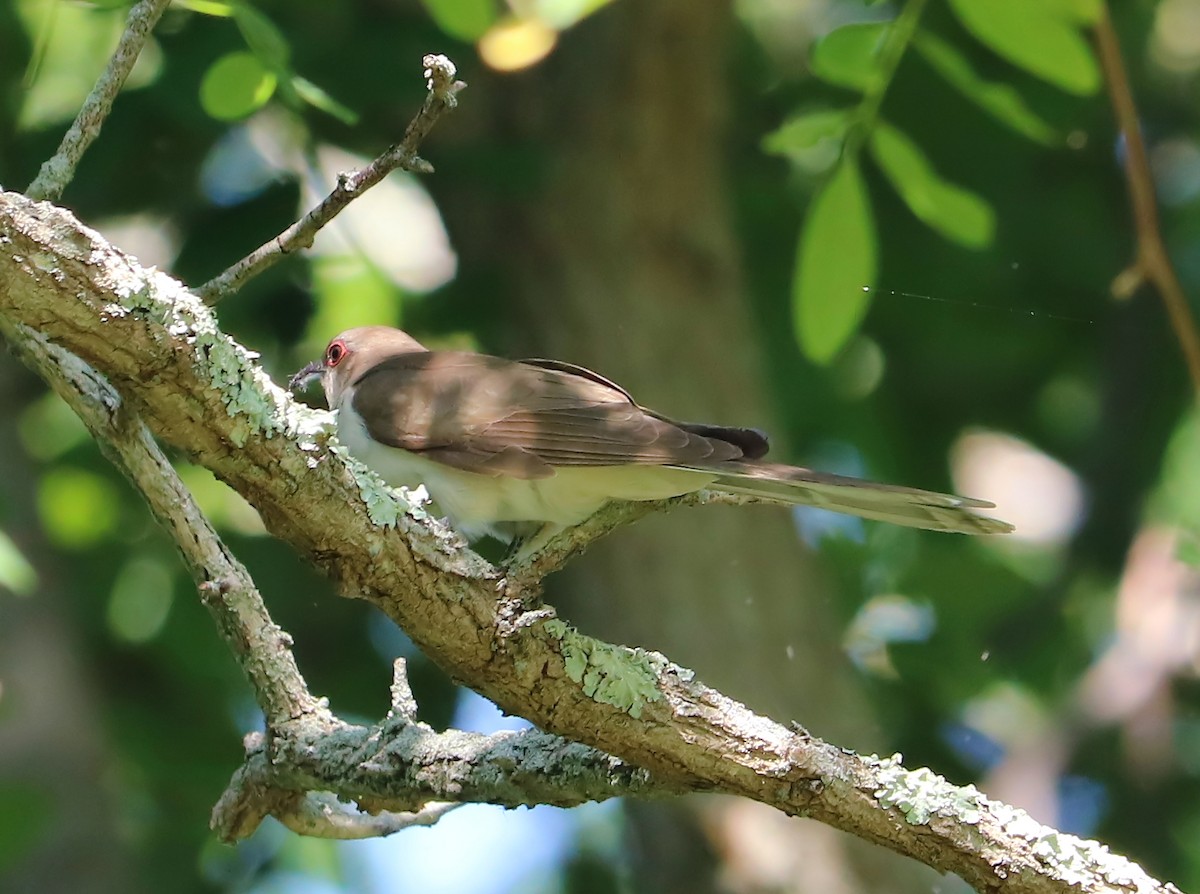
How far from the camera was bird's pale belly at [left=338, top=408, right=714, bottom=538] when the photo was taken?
139 inches

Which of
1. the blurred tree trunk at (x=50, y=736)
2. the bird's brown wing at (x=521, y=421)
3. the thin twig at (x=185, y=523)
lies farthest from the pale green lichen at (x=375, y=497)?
the blurred tree trunk at (x=50, y=736)

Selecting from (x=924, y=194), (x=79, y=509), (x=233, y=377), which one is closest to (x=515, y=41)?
Result: (x=924, y=194)

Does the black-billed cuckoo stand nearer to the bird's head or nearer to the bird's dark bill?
the bird's head

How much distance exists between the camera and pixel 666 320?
6008 millimetres

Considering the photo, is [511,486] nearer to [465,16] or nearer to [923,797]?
[465,16]

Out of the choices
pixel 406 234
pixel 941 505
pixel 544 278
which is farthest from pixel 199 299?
pixel 406 234

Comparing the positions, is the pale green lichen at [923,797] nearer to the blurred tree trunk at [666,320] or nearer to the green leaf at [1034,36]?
Result: the green leaf at [1034,36]

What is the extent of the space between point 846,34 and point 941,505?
139 cm

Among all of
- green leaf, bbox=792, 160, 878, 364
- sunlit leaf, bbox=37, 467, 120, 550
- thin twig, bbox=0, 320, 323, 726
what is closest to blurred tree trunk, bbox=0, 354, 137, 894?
sunlit leaf, bbox=37, 467, 120, 550

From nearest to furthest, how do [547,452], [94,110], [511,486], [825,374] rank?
[94,110], [547,452], [511,486], [825,374]

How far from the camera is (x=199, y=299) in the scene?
7.93ft

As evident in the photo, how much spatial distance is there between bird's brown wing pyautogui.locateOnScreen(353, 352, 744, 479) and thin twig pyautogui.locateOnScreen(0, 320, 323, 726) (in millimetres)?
864

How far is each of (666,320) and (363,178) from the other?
359cm

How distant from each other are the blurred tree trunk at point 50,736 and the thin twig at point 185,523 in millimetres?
2341
